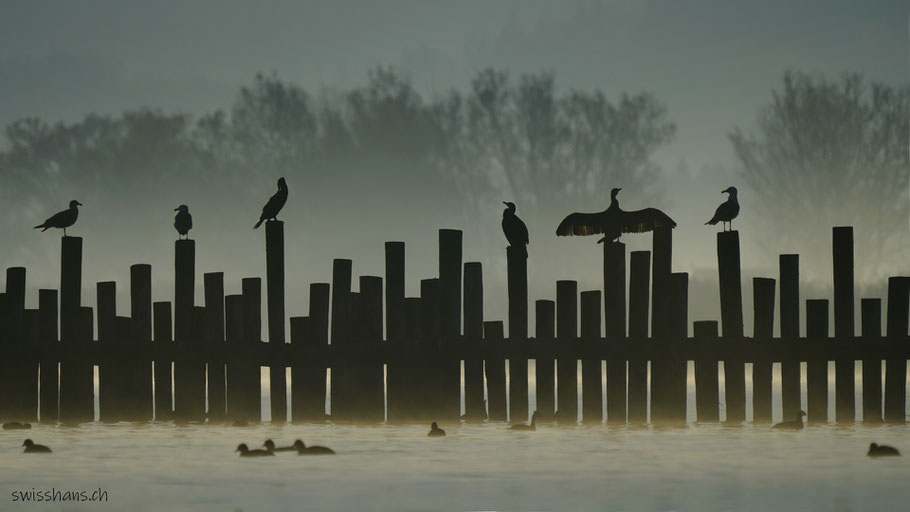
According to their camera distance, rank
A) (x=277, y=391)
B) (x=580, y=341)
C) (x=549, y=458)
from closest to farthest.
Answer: (x=549, y=458), (x=580, y=341), (x=277, y=391)

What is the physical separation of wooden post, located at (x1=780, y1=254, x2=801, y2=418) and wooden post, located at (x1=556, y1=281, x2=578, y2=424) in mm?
2389

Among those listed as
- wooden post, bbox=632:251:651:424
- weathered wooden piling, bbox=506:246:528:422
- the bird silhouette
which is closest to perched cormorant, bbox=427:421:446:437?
weathered wooden piling, bbox=506:246:528:422

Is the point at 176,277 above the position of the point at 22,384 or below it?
above

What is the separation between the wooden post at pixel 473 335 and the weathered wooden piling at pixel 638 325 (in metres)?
1.75

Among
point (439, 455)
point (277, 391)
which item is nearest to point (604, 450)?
point (439, 455)

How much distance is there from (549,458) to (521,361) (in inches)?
100.0

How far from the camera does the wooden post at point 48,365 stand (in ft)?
51.3

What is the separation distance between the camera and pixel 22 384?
51.6 ft

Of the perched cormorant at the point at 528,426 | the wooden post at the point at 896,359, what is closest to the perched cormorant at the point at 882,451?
the wooden post at the point at 896,359

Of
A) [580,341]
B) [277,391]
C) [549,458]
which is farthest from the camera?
[277,391]

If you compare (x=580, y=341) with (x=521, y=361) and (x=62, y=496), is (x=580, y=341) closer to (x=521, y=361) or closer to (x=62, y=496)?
(x=521, y=361)

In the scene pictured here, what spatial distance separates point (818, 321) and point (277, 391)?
648 cm

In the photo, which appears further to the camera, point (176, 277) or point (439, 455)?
point (176, 277)

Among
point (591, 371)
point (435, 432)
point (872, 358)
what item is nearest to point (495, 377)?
point (591, 371)
